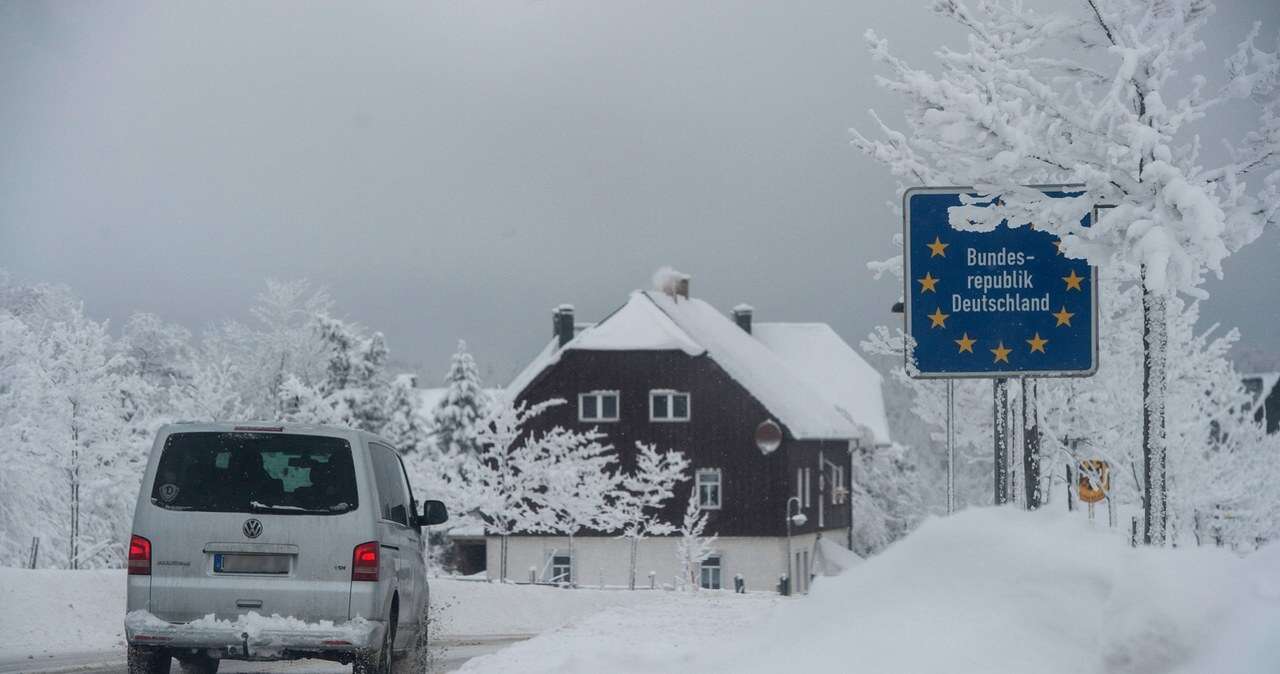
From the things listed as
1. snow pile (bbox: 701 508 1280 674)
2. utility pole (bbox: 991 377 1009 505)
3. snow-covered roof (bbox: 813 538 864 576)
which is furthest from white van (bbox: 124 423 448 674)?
snow-covered roof (bbox: 813 538 864 576)

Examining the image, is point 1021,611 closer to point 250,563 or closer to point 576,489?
point 250,563

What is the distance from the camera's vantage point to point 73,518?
4822 cm

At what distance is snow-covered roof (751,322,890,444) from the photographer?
76.2 m

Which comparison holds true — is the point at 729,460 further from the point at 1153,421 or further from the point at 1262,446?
the point at 1153,421

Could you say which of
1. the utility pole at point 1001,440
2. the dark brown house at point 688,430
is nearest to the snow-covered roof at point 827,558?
the dark brown house at point 688,430

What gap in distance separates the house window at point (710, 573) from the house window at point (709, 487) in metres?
1.85

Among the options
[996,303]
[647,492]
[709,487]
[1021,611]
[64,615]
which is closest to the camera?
[1021,611]

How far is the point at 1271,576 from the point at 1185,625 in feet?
2.07

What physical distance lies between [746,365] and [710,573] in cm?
824

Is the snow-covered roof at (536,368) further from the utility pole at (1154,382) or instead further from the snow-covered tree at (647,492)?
the utility pole at (1154,382)

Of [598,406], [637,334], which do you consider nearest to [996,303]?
[598,406]

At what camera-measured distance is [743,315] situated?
76.1m

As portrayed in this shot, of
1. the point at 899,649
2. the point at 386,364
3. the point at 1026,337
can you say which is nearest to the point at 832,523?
the point at 386,364

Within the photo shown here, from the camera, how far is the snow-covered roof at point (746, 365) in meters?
57.3
